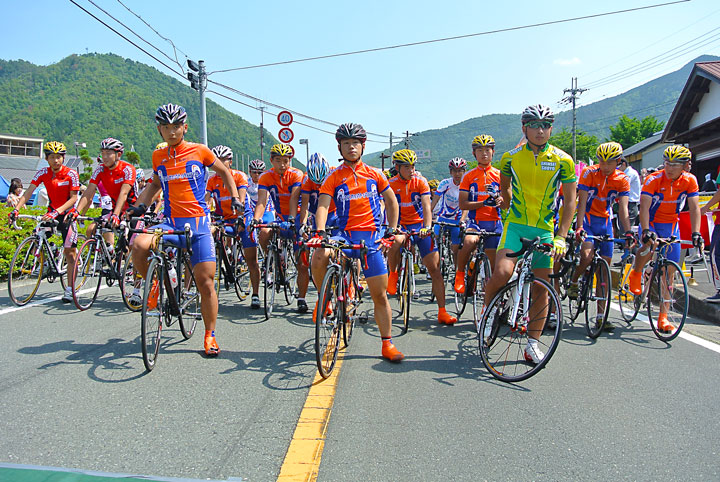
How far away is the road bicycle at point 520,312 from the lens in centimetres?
419

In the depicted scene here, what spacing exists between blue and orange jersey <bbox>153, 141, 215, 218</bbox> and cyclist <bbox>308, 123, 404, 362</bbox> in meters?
1.30

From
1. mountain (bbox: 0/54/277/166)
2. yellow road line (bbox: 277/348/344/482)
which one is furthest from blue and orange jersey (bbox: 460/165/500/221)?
mountain (bbox: 0/54/277/166)

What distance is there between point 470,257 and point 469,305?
138cm

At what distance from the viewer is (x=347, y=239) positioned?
4699mm

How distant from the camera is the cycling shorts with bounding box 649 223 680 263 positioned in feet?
20.1

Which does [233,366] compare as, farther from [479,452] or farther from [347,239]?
[479,452]

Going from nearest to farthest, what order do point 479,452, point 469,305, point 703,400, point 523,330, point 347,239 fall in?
1. point 479,452
2. point 703,400
3. point 523,330
4. point 347,239
5. point 469,305

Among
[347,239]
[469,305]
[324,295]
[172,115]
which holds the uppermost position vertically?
[172,115]

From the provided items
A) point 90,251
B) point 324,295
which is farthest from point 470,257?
point 90,251

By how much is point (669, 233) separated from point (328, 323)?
4.80 m

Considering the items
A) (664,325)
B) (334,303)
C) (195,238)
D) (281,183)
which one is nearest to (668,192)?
(664,325)

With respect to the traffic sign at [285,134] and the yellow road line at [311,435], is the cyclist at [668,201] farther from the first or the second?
the traffic sign at [285,134]

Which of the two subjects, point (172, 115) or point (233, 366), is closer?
point (233, 366)

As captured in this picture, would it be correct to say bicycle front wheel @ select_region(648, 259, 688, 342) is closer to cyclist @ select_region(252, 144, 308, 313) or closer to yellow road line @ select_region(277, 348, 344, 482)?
yellow road line @ select_region(277, 348, 344, 482)
